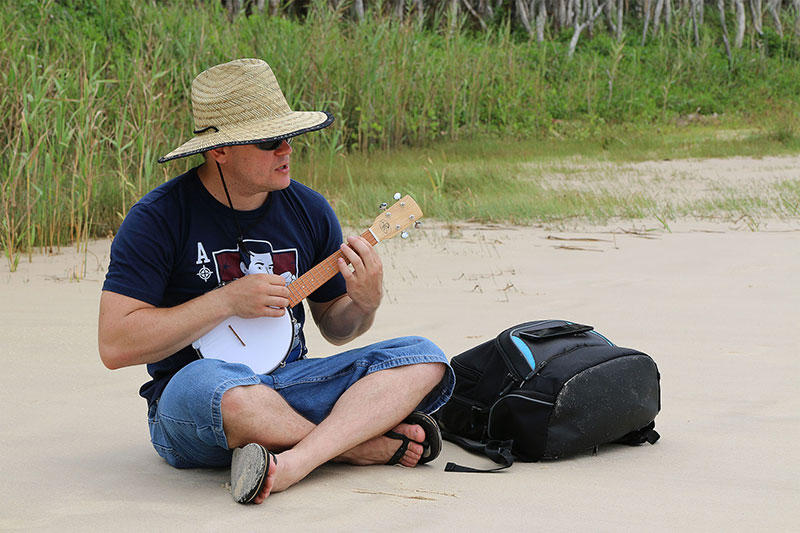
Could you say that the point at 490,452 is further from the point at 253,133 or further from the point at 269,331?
the point at 253,133

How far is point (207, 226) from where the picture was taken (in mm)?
2602

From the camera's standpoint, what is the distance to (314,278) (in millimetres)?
2621

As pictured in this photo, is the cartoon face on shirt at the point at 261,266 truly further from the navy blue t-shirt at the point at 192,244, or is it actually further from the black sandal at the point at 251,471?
the black sandal at the point at 251,471

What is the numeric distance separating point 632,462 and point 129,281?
1425 millimetres

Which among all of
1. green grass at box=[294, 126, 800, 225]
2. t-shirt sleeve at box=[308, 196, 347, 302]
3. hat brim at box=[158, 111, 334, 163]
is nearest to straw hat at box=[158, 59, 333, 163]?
hat brim at box=[158, 111, 334, 163]

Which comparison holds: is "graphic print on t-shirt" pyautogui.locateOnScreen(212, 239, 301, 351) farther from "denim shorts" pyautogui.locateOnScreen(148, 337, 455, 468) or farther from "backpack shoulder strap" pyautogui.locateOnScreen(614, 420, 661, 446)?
"backpack shoulder strap" pyautogui.locateOnScreen(614, 420, 661, 446)

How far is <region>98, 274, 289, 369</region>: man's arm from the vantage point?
242 cm

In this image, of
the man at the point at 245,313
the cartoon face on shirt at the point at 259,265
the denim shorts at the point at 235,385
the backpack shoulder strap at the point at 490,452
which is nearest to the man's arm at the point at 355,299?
the man at the point at 245,313

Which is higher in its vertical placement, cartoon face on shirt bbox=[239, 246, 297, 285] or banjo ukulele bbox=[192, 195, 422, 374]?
cartoon face on shirt bbox=[239, 246, 297, 285]

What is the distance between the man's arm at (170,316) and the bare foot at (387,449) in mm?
426

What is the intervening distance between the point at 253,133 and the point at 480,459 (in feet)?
3.59

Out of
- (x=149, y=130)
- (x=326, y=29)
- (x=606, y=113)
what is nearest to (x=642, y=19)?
(x=606, y=113)

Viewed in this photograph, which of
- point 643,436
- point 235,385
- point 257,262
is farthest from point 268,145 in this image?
point 643,436

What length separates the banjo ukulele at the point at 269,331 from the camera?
8.44 feet
